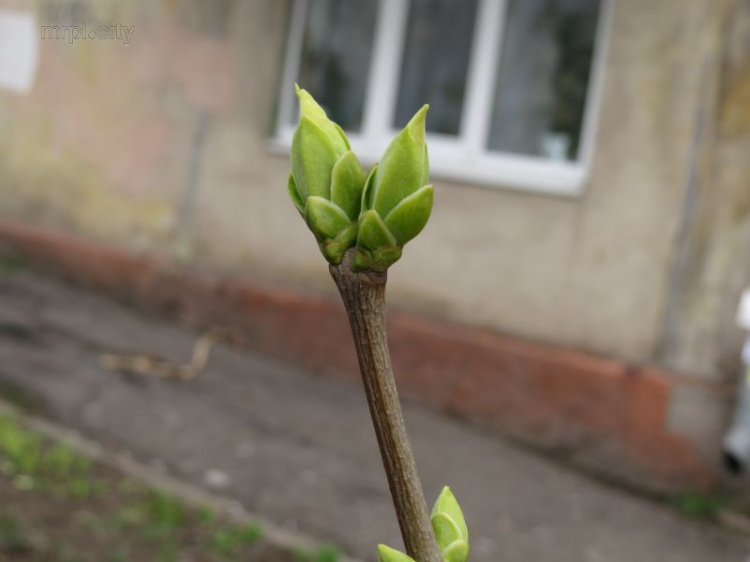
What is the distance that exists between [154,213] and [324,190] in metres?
7.50

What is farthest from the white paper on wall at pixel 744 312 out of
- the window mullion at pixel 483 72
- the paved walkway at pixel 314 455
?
the window mullion at pixel 483 72

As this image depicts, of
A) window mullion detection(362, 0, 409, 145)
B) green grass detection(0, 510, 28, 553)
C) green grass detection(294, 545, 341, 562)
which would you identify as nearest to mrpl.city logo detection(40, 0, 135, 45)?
window mullion detection(362, 0, 409, 145)

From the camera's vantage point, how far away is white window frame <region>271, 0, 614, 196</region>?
19.2 feet

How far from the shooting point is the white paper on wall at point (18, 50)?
8.47m

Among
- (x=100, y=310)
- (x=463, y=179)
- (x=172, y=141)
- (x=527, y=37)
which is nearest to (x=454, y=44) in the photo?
(x=527, y=37)

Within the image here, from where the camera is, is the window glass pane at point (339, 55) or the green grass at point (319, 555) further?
the window glass pane at point (339, 55)

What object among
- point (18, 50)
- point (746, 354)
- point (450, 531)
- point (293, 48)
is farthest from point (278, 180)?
point (450, 531)

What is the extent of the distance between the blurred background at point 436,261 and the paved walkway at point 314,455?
2 cm

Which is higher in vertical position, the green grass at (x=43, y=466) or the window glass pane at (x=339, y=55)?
the window glass pane at (x=339, y=55)

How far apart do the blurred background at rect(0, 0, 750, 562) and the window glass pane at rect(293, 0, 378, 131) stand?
18 mm

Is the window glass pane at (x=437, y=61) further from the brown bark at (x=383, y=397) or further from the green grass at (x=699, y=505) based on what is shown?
the brown bark at (x=383, y=397)

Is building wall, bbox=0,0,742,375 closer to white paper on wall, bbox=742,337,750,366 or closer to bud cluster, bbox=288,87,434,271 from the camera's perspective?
white paper on wall, bbox=742,337,750,366

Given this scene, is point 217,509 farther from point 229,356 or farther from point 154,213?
point 154,213

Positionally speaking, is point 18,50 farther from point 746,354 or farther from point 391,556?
point 391,556
